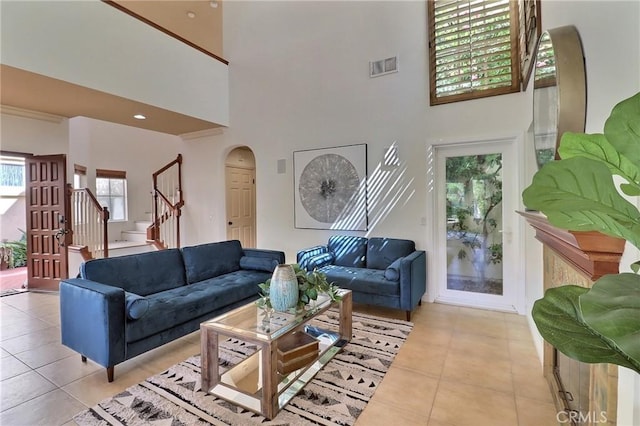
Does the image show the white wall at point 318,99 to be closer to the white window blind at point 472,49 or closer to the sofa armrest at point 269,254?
Result: the white window blind at point 472,49

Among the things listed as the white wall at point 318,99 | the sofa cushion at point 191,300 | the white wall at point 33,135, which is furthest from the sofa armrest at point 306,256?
the white wall at point 33,135

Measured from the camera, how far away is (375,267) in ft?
13.1

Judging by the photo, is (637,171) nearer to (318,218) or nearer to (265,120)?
(318,218)

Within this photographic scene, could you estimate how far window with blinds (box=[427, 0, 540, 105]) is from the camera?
11.3ft

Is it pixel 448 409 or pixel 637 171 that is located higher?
pixel 637 171

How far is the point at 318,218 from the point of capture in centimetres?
470

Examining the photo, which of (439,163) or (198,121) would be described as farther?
(198,121)

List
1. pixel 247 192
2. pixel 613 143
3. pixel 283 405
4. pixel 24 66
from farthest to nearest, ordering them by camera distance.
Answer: pixel 247 192 < pixel 24 66 < pixel 283 405 < pixel 613 143

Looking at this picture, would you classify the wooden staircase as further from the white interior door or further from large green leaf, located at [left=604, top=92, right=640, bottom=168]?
large green leaf, located at [left=604, top=92, right=640, bottom=168]

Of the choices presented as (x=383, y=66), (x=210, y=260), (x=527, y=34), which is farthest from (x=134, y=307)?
(x=527, y=34)

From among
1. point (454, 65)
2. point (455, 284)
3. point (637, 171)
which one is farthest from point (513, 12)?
point (637, 171)

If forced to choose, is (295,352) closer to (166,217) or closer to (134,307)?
(134,307)

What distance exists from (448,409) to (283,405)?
1.06 metres

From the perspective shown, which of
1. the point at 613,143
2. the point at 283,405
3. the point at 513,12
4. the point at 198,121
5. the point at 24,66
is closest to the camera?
the point at 613,143
